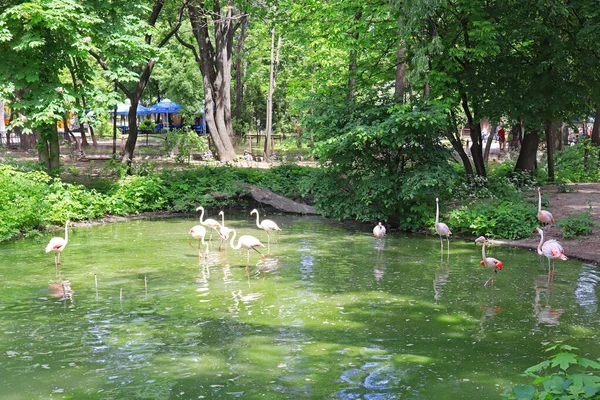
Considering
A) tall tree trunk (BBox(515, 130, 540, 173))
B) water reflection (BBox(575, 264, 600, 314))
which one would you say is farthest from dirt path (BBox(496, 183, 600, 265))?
tall tree trunk (BBox(515, 130, 540, 173))

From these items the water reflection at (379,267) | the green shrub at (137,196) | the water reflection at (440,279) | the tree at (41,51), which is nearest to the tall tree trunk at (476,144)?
the water reflection at (379,267)

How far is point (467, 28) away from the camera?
65.5 feet

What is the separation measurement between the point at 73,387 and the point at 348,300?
542 cm

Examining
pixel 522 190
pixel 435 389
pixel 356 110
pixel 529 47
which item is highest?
A: pixel 529 47

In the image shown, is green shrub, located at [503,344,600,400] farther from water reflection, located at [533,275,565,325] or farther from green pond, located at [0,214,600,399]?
water reflection, located at [533,275,565,325]

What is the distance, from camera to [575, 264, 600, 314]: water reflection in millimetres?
11344

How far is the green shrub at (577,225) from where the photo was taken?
16.5 meters

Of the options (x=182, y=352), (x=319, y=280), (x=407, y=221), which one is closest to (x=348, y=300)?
(x=319, y=280)

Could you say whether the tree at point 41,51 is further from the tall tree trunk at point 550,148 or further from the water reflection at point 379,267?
the tall tree trunk at point 550,148

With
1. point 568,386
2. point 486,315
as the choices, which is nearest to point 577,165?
point 486,315

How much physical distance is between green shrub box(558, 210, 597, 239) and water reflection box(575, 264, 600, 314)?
6.58 feet

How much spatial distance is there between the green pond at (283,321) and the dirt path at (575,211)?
1.89 ft

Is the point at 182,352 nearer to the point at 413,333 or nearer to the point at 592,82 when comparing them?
the point at 413,333

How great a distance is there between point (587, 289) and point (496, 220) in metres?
5.30
